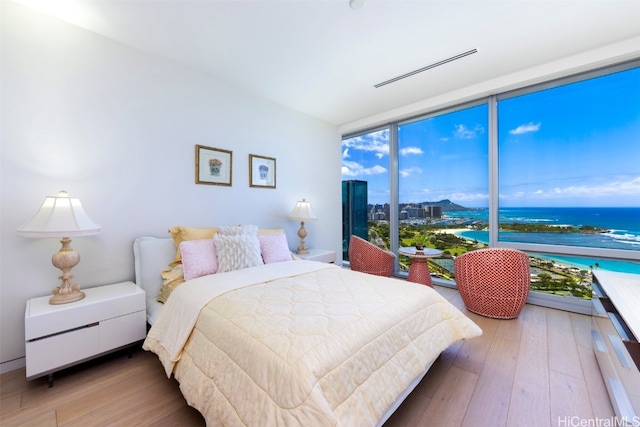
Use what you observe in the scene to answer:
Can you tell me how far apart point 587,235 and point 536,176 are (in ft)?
2.65

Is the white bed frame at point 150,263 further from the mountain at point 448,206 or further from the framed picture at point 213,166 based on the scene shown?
the mountain at point 448,206

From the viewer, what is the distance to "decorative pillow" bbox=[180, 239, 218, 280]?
2113 mm

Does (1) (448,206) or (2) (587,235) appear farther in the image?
(1) (448,206)

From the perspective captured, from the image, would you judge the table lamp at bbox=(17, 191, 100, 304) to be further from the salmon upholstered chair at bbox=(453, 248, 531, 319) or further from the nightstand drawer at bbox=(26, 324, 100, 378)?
the salmon upholstered chair at bbox=(453, 248, 531, 319)

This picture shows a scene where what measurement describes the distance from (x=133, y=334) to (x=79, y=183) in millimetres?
1335

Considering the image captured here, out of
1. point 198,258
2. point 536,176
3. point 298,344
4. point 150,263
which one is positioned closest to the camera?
point 298,344

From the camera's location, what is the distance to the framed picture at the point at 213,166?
2795 mm

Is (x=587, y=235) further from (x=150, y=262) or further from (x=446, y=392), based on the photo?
(x=150, y=262)

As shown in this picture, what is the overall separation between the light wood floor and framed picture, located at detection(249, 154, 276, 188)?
2120 millimetres

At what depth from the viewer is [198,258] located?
2172 mm

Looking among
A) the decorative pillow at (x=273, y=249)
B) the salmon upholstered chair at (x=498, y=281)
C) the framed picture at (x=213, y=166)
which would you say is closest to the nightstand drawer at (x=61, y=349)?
the decorative pillow at (x=273, y=249)

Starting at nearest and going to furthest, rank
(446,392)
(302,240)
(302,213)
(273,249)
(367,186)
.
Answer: (446,392)
(273,249)
(302,213)
(302,240)
(367,186)

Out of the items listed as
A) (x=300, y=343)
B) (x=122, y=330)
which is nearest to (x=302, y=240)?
(x=122, y=330)

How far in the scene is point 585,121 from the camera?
2.76 metres
